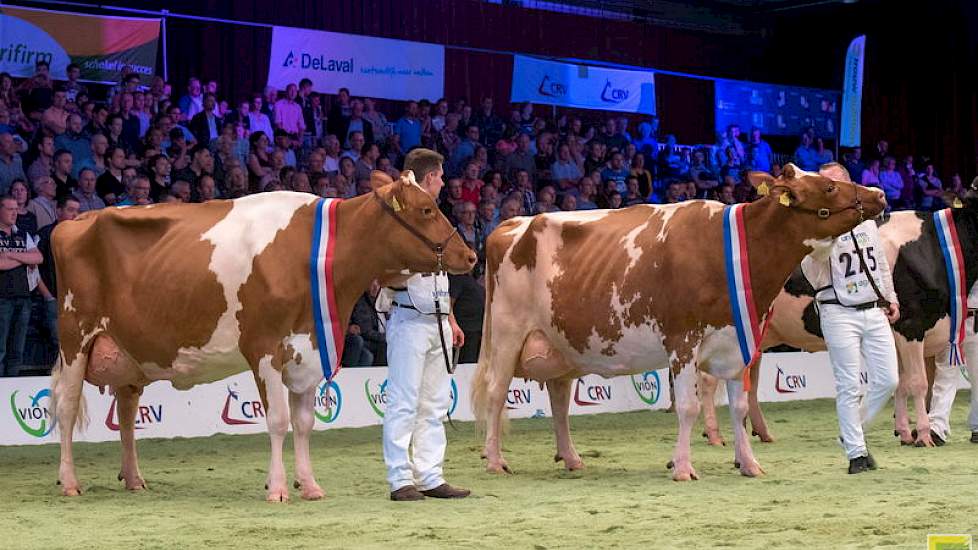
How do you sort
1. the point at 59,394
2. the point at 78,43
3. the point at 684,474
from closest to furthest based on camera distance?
1. the point at 684,474
2. the point at 59,394
3. the point at 78,43

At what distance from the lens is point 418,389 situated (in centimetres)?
830

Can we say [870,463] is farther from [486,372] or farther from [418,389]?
[418,389]

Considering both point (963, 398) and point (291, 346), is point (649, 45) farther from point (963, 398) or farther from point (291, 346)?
point (291, 346)

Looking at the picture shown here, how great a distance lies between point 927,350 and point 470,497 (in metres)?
5.15

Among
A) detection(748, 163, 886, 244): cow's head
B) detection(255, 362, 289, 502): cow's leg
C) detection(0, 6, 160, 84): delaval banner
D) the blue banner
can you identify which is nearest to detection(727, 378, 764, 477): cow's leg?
detection(748, 163, 886, 244): cow's head

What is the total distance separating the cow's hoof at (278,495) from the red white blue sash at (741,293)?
3232 mm

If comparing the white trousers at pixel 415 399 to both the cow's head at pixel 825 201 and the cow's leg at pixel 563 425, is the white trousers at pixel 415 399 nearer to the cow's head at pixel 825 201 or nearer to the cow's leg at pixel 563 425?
the cow's leg at pixel 563 425

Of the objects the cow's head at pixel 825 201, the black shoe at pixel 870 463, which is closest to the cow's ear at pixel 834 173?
the cow's head at pixel 825 201

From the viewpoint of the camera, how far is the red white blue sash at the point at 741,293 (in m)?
9.15

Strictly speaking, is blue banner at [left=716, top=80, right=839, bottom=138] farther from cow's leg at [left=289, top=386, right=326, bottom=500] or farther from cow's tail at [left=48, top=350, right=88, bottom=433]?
cow's leg at [left=289, top=386, right=326, bottom=500]

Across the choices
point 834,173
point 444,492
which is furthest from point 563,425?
point 834,173

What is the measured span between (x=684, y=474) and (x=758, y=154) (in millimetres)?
17212

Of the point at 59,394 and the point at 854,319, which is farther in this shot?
the point at 59,394

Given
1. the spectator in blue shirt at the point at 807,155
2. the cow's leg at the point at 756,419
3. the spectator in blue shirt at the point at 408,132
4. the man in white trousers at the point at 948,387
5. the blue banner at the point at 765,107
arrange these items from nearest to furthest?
the man in white trousers at the point at 948,387, the cow's leg at the point at 756,419, the spectator in blue shirt at the point at 408,132, the spectator in blue shirt at the point at 807,155, the blue banner at the point at 765,107
